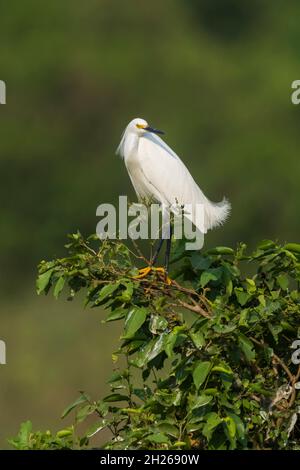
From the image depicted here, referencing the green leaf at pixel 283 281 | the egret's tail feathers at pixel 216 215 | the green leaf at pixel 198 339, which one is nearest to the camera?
the green leaf at pixel 198 339

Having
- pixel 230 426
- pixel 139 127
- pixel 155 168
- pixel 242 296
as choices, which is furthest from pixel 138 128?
pixel 230 426

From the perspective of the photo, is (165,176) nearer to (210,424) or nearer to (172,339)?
(172,339)

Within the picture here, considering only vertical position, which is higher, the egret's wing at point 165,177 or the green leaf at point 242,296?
the egret's wing at point 165,177

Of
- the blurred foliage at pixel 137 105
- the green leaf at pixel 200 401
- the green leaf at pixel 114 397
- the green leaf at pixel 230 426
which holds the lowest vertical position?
the green leaf at pixel 230 426

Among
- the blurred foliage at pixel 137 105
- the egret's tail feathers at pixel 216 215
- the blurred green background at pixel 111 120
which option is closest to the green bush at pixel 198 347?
the egret's tail feathers at pixel 216 215

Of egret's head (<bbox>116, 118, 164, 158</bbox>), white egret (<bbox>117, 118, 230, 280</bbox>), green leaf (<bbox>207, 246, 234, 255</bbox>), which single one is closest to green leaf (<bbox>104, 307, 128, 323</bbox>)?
green leaf (<bbox>207, 246, 234, 255</bbox>)

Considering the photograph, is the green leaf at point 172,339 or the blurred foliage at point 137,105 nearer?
the green leaf at point 172,339

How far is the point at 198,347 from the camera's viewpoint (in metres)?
2.47

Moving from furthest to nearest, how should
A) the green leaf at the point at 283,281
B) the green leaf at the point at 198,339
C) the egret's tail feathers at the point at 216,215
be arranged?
the egret's tail feathers at the point at 216,215
the green leaf at the point at 283,281
the green leaf at the point at 198,339

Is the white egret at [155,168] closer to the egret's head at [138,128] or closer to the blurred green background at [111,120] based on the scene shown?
the egret's head at [138,128]

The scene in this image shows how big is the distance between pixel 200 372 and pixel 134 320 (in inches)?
9.1

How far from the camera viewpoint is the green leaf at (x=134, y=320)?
257 centimetres

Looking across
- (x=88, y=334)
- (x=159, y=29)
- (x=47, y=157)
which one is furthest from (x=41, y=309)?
(x=159, y=29)

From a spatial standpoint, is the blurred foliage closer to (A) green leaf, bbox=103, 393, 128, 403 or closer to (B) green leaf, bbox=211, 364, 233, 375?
(A) green leaf, bbox=103, 393, 128, 403
